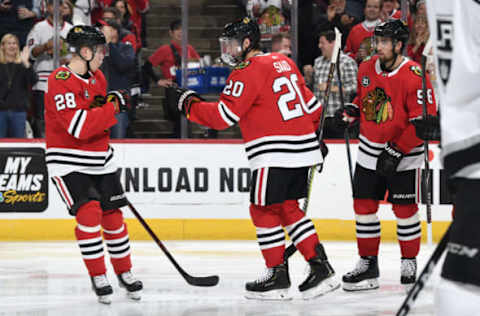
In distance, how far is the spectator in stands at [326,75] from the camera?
673 cm

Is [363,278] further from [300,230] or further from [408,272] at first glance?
[300,230]

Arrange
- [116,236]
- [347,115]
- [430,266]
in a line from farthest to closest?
[347,115], [116,236], [430,266]

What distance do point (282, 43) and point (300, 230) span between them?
3.24m

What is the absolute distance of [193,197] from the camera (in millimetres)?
6789

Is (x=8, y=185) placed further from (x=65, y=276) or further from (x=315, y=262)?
(x=315, y=262)

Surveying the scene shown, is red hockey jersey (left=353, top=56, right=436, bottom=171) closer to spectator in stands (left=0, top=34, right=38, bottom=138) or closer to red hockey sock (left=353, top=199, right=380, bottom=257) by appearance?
red hockey sock (left=353, top=199, right=380, bottom=257)

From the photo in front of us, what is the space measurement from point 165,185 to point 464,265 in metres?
5.46

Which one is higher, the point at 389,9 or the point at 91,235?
the point at 389,9

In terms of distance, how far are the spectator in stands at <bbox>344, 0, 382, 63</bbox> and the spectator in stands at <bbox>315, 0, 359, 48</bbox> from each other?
0.11 metres

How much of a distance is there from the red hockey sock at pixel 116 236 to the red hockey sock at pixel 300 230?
2.54 ft

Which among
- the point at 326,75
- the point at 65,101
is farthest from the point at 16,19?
the point at 65,101

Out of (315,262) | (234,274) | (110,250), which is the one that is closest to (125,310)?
(110,250)

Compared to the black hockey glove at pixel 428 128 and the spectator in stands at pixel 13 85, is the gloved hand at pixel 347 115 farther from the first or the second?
the spectator in stands at pixel 13 85

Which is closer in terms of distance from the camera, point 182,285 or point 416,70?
point 416,70
